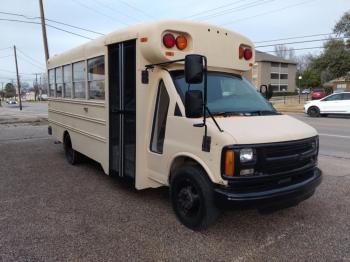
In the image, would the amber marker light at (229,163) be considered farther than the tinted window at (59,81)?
No

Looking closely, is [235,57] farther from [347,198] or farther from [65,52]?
[65,52]

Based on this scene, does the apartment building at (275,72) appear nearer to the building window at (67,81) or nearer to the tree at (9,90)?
the building window at (67,81)

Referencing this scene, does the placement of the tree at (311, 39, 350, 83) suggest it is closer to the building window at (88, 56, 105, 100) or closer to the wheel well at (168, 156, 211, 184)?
the building window at (88, 56, 105, 100)

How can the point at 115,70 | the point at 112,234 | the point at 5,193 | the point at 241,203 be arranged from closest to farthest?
the point at 241,203
the point at 112,234
the point at 115,70
the point at 5,193

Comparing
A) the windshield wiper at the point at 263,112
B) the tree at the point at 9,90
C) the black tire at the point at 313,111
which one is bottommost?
the black tire at the point at 313,111

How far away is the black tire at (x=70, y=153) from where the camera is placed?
7859 mm

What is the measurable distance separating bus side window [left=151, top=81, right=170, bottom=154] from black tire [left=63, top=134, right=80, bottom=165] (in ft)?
11.6

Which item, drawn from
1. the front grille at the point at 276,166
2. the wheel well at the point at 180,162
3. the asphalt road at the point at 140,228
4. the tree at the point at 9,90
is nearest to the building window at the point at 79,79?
the asphalt road at the point at 140,228

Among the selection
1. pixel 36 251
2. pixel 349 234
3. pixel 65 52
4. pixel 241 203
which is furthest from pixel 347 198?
pixel 65 52

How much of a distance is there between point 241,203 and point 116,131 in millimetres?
2644

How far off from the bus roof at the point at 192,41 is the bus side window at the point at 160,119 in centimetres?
45

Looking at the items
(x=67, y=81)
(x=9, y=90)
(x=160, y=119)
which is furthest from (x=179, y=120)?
(x=9, y=90)

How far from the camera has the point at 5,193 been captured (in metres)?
5.82

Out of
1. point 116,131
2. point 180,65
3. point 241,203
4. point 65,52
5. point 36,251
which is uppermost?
point 65,52
